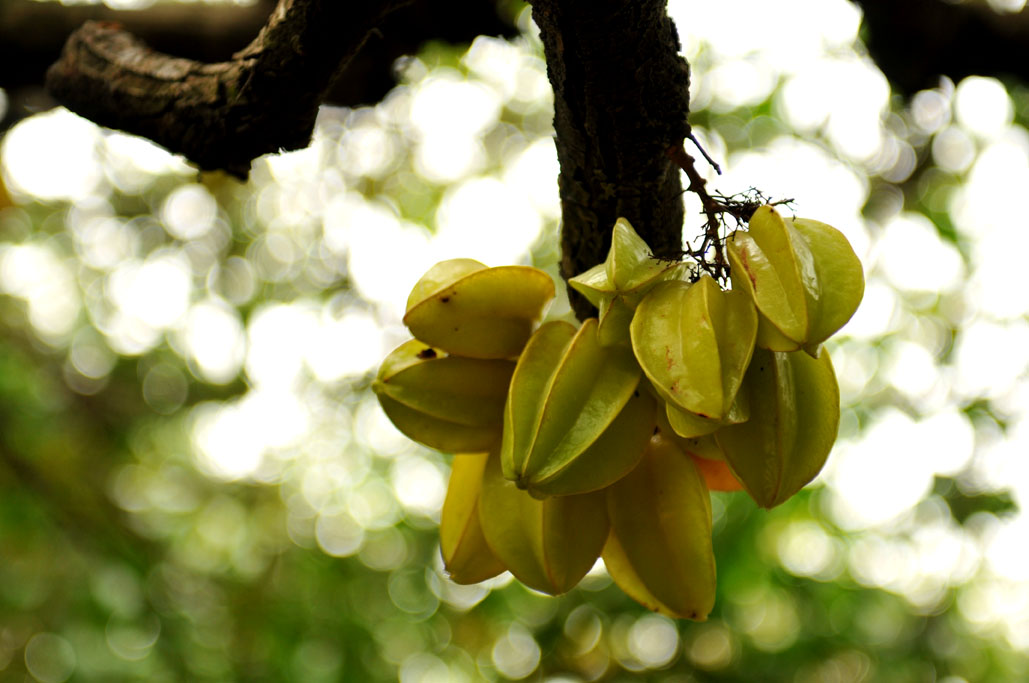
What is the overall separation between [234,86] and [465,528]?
2.33 feet

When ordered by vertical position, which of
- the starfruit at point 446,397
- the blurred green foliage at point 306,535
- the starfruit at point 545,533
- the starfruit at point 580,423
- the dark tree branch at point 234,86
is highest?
the dark tree branch at point 234,86

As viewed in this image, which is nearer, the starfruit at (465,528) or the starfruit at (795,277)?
the starfruit at (795,277)

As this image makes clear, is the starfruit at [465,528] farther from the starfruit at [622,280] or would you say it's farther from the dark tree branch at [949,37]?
the dark tree branch at [949,37]

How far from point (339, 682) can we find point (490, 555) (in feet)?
6.49

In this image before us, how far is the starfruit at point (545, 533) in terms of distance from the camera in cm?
100

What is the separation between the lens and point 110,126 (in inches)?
56.1

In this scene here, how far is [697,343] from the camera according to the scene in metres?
0.84

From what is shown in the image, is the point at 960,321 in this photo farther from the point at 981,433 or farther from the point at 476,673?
the point at 476,673

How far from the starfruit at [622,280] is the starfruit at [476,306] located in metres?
0.16

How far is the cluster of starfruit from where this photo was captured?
0.87 meters

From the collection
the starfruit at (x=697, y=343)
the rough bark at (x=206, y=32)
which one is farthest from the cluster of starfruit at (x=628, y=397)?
the rough bark at (x=206, y=32)

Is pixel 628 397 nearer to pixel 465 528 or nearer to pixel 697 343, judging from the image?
pixel 697 343

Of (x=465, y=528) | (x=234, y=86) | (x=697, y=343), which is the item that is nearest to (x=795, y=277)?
(x=697, y=343)

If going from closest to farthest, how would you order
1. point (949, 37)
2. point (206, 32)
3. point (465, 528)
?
point (465, 528), point (949, 37), point (206, 32)
